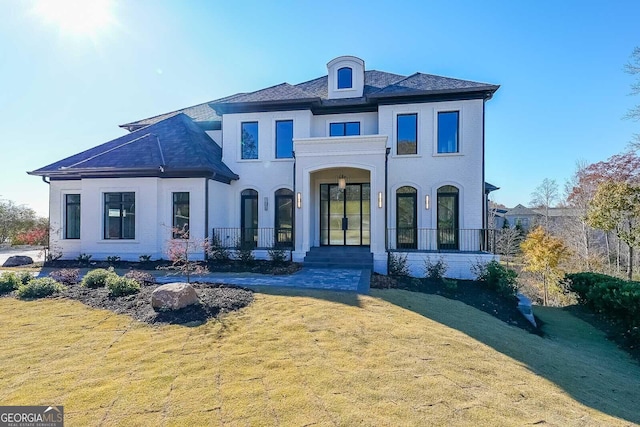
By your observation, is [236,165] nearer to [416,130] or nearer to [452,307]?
[416,130]

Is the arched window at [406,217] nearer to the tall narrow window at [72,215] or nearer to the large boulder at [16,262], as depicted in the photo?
the tall narrow window at [72,215]

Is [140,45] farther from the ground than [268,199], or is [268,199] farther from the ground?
[140,45]

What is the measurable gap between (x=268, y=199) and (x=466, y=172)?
9.25m

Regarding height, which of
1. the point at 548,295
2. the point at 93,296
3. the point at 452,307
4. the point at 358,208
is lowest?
the point at 548,295

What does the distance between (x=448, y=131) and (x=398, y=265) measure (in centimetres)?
667

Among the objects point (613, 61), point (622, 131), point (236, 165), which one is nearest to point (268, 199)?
point (236, 165)

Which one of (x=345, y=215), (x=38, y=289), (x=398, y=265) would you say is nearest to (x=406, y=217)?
(x=345, y=215)

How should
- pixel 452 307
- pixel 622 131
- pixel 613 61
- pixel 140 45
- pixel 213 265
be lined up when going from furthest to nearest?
pixel 622 131 < pixel 613 61 < pixel 213 265 < pixel 140 45 < pixel 452 307

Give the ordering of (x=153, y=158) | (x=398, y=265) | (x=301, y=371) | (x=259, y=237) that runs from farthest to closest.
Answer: (x=259, y=237) < (x=153, y=158) < (x=398, y=265) < (x=301, y=371)

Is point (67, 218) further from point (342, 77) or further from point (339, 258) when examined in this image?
point (342, 77)

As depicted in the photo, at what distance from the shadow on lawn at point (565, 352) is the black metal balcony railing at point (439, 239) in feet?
12.5

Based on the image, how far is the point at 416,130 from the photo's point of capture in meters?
14.4

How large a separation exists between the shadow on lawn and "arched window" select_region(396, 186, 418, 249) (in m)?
5.17

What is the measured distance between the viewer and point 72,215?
1472 centimetres
